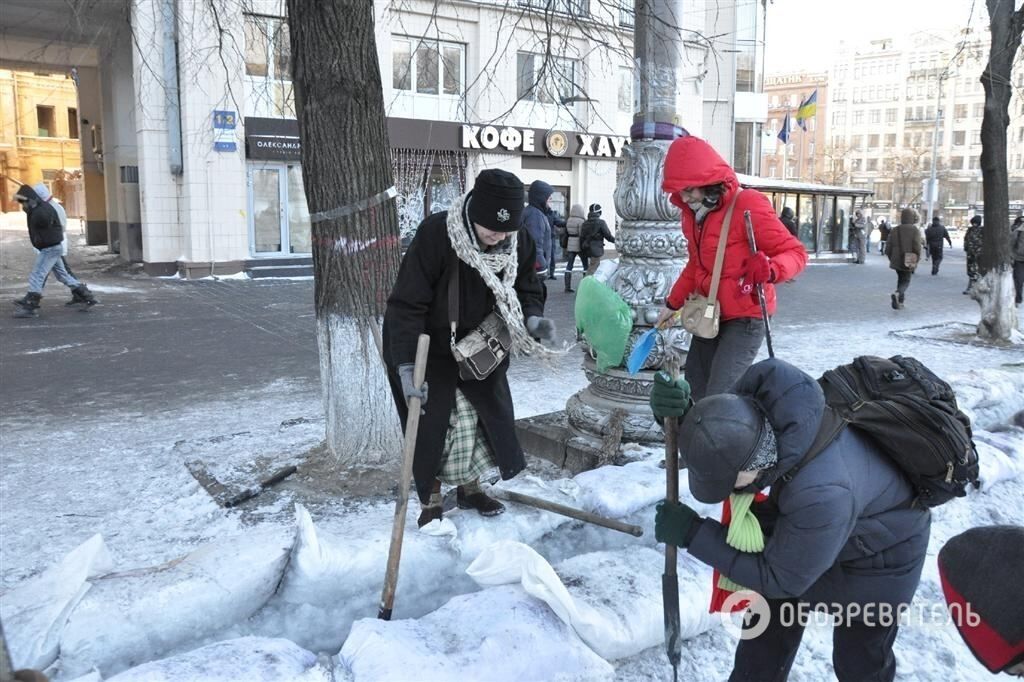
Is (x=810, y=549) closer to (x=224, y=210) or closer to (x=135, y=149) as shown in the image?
(x=224, y=210)

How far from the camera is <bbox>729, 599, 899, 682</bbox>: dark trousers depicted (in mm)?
2105

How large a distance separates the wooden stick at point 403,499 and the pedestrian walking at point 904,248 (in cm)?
1084

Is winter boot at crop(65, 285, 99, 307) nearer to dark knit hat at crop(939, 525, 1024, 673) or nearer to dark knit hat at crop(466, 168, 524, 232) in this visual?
dark knit hat at crop(466, 168, 524, 232)

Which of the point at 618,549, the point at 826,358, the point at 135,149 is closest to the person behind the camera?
the point at 618,549

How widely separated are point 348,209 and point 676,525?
9.19 ft

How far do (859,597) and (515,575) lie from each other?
3.59 ft

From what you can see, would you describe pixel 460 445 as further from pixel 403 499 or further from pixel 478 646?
pixel 478 646

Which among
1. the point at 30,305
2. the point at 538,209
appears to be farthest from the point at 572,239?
the point at 30,305

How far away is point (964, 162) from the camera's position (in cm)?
7225

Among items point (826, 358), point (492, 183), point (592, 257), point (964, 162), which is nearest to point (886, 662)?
point (492, 183)

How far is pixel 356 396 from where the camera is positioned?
14.1ft

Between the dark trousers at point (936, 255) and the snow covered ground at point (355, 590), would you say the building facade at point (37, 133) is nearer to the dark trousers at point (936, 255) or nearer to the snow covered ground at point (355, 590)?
→ the dark trousers at point (936, 255)

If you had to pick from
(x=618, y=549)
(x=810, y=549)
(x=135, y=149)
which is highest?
(x=135, y=149)

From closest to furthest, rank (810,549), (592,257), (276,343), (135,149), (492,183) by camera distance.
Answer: (810,549), (492,183), (276,343), (592,257), (135,149)
